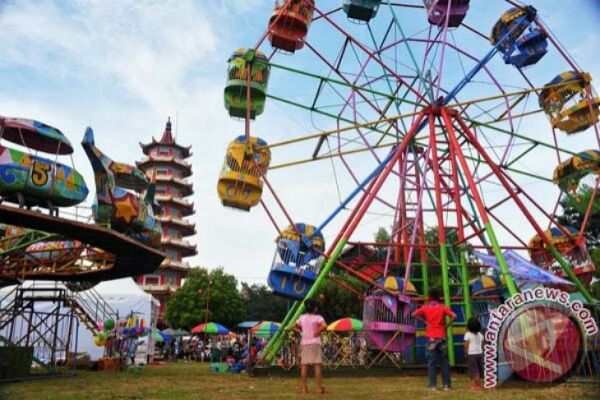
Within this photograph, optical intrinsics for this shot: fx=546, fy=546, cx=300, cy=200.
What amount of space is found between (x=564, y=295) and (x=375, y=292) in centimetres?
552

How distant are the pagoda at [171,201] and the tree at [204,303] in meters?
11.8

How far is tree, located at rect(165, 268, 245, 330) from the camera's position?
4853 centimetres

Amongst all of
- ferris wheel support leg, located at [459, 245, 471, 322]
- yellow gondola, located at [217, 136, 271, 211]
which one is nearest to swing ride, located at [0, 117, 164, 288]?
yellow gondola, located at [217, 136, 271, 211]

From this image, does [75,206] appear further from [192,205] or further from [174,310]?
[192,205]

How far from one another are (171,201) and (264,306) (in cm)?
1737

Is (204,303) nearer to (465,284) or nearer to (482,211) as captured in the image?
(465,284)

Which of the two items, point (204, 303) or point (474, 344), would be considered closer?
point (474, 344)

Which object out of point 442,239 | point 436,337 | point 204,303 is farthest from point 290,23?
point 204,303

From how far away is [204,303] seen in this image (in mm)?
48875

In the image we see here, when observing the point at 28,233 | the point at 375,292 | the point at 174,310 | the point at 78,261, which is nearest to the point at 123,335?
the point at 78,261

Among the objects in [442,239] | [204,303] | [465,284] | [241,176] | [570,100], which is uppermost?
[570,100]

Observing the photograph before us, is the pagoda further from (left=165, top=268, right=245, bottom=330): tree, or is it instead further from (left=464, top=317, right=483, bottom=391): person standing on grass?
(left=464, top=317, right=483, bottom=391): person standing on grass

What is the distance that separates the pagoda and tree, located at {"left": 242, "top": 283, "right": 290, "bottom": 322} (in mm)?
9057

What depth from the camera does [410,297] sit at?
13844 millimetres
